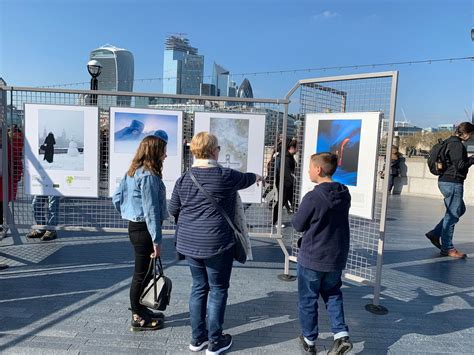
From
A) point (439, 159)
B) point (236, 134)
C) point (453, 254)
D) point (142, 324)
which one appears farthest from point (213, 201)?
point (453, 254)

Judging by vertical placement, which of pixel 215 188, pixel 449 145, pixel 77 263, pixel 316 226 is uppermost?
pixel 449 145

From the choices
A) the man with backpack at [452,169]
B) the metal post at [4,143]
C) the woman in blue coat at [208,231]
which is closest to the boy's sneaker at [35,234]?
the metal post at [4,143]

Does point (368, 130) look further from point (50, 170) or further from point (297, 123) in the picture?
point (50, 170)

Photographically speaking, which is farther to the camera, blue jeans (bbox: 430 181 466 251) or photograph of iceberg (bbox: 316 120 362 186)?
blue jeans (bbox: 430 181 466 251)

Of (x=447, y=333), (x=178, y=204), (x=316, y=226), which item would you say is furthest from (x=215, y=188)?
(x=447, y=333)

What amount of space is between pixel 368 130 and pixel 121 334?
2783 mm

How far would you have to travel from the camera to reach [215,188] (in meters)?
2.84

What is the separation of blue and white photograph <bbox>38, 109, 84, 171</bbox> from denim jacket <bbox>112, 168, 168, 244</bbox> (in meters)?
Result: 1.59

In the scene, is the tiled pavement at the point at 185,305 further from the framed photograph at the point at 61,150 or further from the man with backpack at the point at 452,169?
the framed photograph at the point at 61,150

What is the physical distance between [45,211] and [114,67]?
20.4m

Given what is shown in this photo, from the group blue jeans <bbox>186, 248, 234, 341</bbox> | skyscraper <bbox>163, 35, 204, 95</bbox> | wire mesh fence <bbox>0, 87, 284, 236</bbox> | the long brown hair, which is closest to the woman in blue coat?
blue jeans <bbox>186, 248, 234, 341</bbox>

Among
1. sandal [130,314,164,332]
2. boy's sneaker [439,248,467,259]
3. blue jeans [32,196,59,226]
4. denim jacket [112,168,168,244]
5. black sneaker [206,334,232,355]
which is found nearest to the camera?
black sneaker [206,334,232,355]

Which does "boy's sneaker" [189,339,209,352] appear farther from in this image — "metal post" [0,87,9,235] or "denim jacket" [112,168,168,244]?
"metal post" [0,87,9,235]

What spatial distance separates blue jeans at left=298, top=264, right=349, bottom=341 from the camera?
2.96m
